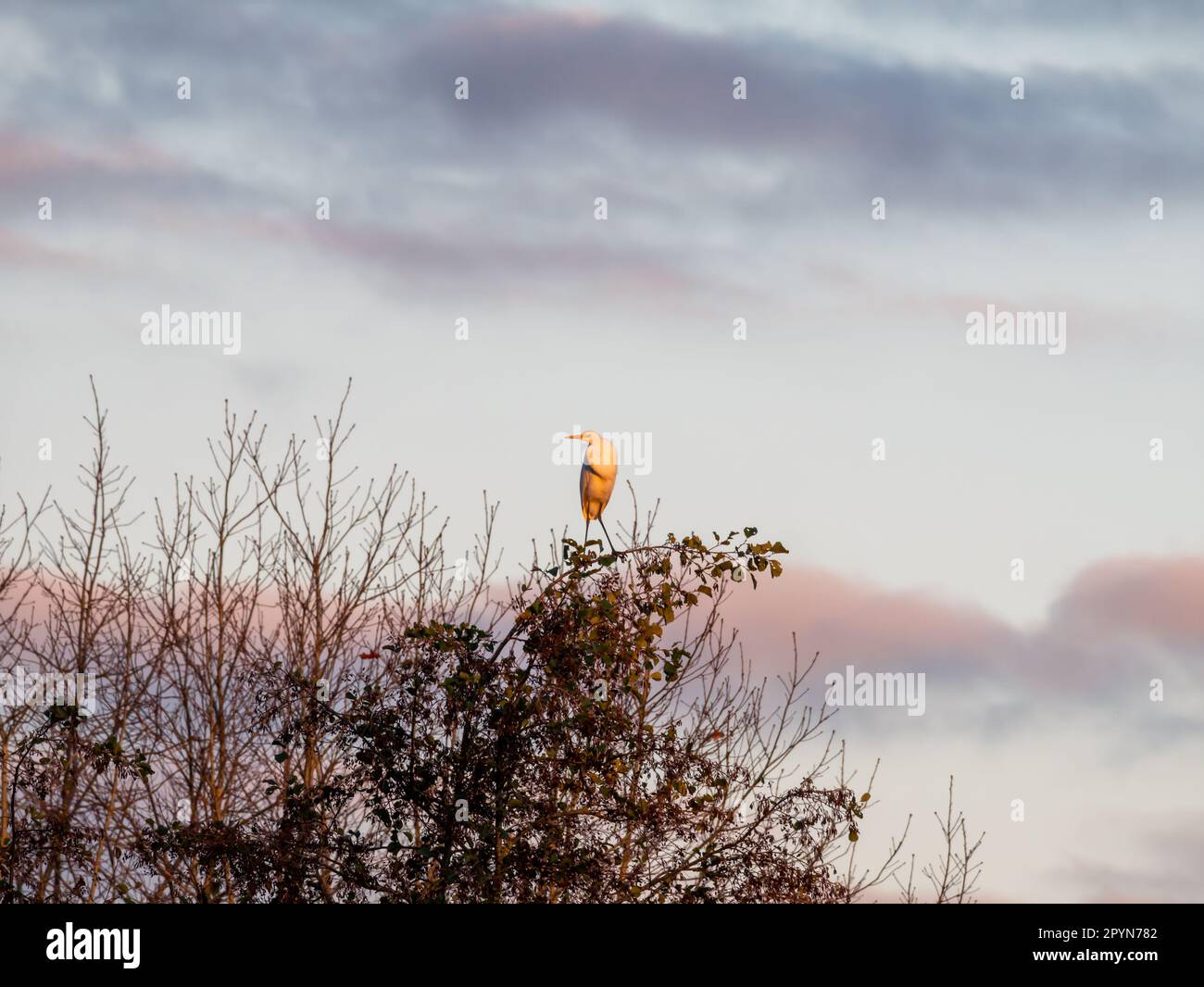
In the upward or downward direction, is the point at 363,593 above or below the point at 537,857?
above

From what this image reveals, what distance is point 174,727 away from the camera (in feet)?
62.9

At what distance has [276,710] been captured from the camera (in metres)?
11.2

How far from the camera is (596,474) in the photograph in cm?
1730

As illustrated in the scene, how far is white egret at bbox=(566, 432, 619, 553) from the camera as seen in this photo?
17.3 meters

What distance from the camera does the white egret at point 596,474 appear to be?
1733cm

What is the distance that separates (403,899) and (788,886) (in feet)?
9.76
